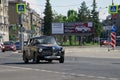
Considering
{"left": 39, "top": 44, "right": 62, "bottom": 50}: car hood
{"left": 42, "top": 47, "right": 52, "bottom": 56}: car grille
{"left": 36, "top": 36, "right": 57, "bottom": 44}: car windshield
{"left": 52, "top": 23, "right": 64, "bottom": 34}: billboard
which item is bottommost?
{"left": 42, "top": 47, "right": 52, "bottom": 56}: car grille

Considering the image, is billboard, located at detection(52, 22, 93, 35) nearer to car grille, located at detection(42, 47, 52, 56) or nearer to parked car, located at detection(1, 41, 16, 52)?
parked car, located at detection(1, 41, 16, 52)

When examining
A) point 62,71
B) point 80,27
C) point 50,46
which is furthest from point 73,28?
point 62,71

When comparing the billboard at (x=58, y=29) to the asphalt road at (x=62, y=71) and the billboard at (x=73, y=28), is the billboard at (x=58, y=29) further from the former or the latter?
the asphalt road at (x=62, y=71)

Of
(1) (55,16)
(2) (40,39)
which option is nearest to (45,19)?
(1) (55,16)

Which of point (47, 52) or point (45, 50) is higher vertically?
point (45, 50)

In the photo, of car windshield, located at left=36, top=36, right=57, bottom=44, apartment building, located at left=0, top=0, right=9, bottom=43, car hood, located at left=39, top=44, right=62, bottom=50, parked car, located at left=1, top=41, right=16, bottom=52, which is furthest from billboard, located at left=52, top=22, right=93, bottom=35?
car hood, located at left=39, top=44, right=62, bottom=50

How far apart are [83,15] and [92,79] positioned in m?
129

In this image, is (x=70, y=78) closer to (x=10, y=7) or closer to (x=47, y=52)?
(x=47, y=52)

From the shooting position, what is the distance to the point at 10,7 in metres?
146

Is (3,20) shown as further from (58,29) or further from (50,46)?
(50,46)

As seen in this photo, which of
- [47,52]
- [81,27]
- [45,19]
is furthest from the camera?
[45,19]

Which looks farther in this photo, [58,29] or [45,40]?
[58,29]

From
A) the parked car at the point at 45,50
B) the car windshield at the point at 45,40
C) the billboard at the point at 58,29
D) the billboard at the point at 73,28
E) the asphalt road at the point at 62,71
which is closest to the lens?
the asphalt road at the point at 62,71

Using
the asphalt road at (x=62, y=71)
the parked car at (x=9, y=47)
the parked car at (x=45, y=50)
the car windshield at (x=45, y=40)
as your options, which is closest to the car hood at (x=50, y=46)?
the parked car at (x=45, y=50)
